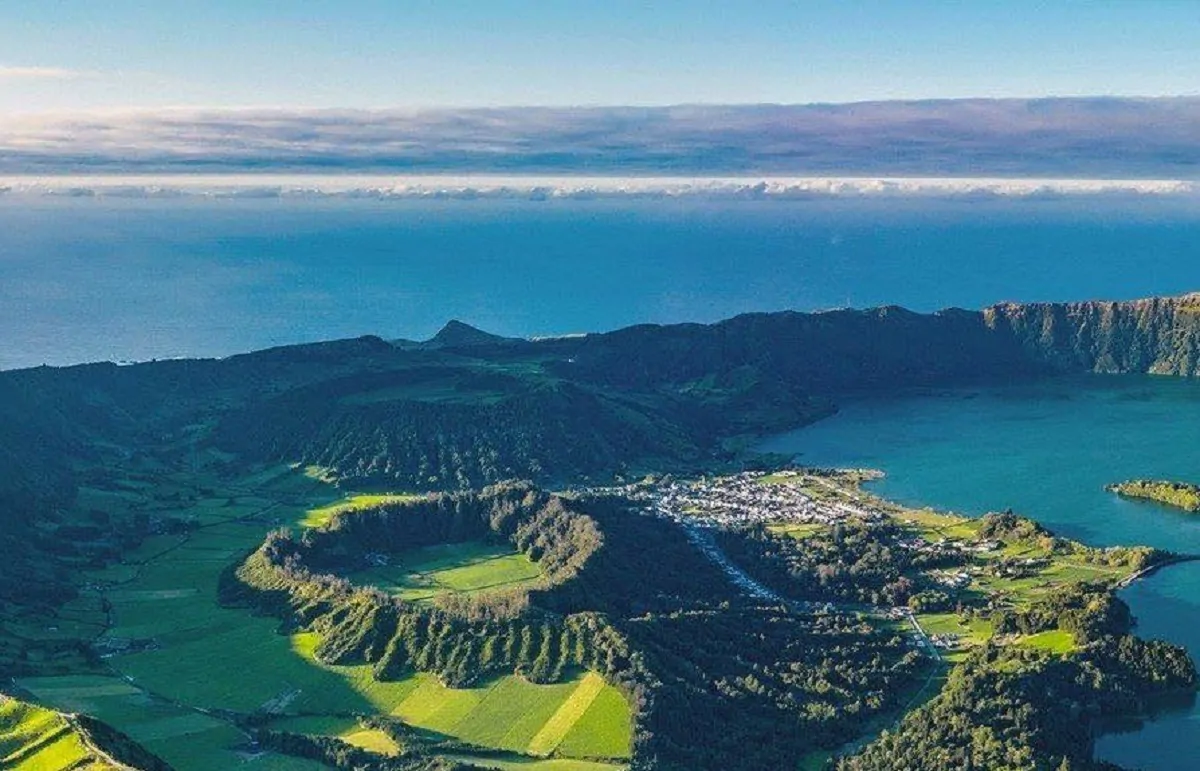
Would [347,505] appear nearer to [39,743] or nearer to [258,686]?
[258,686]

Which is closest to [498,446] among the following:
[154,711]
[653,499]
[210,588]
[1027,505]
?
[653,499]

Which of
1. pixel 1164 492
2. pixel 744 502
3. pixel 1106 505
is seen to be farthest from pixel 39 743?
pixel 1164 492

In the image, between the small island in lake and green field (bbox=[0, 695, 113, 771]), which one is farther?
the small island in lake

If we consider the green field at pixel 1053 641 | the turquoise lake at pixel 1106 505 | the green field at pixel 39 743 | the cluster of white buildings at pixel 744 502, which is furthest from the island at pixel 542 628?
the turquoise lake at pixel 1106 505

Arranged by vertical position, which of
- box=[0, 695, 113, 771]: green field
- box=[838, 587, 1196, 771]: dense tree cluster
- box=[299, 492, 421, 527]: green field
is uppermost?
box=[0, 695, 113, 771]: green field

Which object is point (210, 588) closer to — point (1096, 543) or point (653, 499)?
point (653, 499)

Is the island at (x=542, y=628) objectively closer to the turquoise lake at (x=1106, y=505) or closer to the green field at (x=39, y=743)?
the green field at (x=39, y=743)

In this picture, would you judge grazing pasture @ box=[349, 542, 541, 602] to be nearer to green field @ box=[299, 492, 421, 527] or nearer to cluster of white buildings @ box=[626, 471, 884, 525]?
green field @ box=[299, 492, 421, 527]

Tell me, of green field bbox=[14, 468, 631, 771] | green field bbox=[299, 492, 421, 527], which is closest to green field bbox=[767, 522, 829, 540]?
green field bbox=[14, 468, 631, 771]
